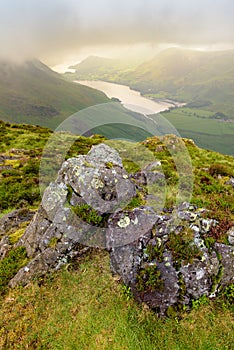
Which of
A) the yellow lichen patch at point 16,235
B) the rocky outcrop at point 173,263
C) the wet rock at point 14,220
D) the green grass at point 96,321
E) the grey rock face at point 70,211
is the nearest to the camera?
the green grass at point 96,321

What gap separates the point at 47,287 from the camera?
31.0 feet

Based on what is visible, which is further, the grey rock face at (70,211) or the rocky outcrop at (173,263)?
the grey rock face at (70,211)

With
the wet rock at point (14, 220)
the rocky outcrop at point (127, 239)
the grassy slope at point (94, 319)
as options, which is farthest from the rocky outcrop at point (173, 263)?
the wet rock at point (14, 220)

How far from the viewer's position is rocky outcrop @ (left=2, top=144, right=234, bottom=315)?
8.61 metres

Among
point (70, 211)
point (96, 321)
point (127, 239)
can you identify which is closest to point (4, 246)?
point (70, 211)

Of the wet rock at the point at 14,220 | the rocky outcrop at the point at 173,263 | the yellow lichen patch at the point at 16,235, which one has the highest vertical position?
the rocky outcrop at the point at 173,263

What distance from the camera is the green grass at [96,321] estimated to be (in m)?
7.76

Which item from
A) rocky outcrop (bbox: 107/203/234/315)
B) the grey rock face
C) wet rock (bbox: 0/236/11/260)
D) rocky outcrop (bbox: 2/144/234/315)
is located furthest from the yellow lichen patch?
rocky outcrop (bbox: 107/203/234/315)

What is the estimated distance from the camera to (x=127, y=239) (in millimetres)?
9680

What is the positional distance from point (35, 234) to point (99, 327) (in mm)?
4812

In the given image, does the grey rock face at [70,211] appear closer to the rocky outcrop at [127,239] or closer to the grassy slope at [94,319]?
the rocky outcrop at [127,239]

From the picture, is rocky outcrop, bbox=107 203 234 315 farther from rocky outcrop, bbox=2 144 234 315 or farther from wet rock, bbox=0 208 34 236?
wet rock, bbox=0 208 34 236

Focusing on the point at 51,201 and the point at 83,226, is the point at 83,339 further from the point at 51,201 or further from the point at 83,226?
the point at 51,201

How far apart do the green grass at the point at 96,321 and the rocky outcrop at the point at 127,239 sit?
48 centimetres
